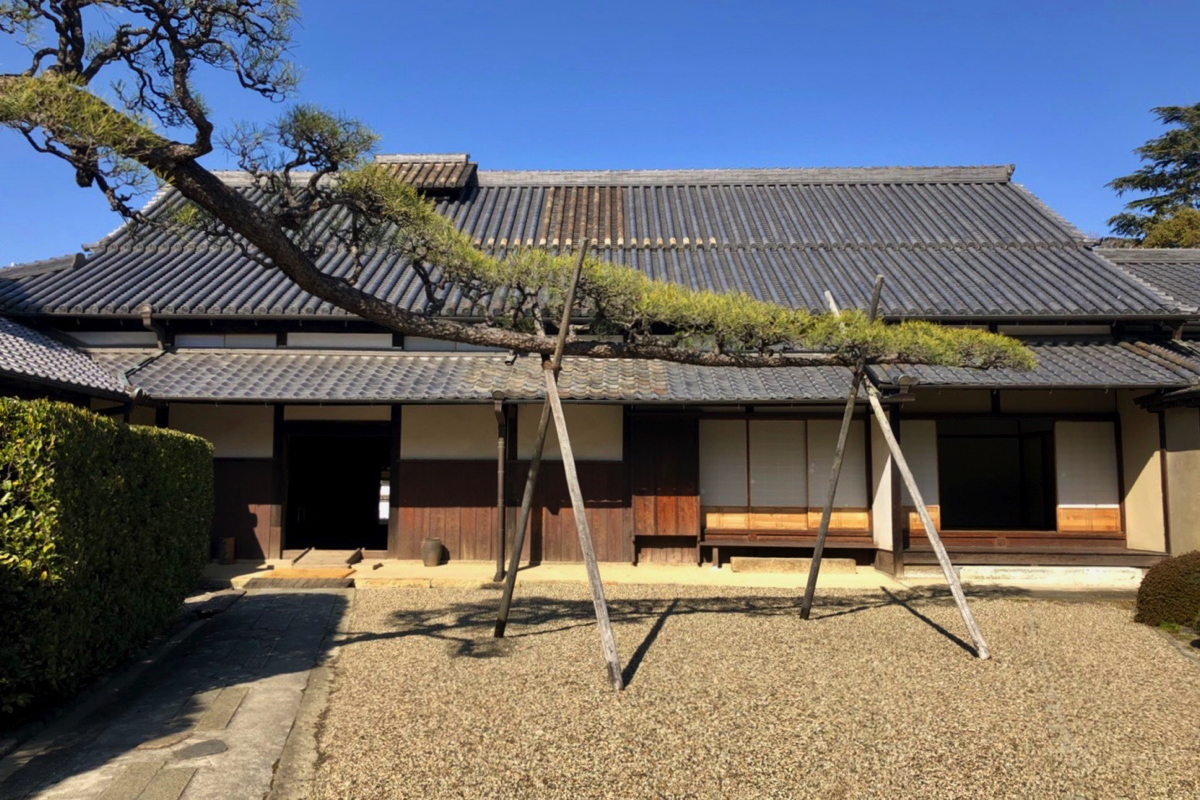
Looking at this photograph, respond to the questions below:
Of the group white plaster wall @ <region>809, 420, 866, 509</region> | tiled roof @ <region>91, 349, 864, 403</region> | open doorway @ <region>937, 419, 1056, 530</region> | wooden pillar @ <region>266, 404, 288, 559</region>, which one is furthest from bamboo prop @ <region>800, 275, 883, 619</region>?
wooden pillar @ <region>266, 404, 288, 559</region>

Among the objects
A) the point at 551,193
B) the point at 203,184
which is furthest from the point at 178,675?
the point at 551,193

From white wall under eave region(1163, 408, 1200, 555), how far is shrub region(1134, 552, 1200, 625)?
6.59 feet

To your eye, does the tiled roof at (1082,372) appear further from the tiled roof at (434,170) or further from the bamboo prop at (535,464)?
the tiled roof at (434,170)

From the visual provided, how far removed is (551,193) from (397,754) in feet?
44.0

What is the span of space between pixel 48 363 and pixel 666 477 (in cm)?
751

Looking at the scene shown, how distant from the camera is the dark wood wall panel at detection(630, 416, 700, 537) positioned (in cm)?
1012

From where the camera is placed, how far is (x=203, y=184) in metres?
4.35

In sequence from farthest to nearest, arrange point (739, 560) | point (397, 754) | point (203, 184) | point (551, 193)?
point (551, 193), point (739, 560), point (203, 184), point (397, 754)

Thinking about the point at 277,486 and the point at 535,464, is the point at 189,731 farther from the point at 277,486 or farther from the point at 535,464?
the point at 277,486

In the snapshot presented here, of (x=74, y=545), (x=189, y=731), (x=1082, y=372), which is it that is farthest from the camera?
(x=1082, y=372)

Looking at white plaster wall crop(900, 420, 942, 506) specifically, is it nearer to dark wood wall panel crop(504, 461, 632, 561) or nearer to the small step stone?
the small step stone

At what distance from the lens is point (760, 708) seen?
460cm

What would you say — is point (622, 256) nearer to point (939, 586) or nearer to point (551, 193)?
point (551, 193)

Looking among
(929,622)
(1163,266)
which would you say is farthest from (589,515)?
(1163,266)
